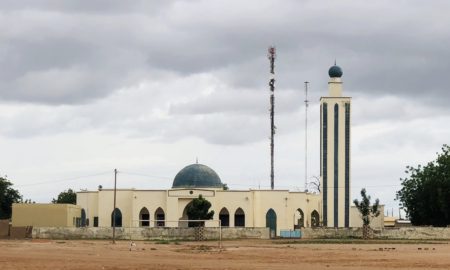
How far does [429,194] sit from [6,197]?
49379mm

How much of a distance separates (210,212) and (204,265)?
162ft

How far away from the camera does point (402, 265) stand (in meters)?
36.3

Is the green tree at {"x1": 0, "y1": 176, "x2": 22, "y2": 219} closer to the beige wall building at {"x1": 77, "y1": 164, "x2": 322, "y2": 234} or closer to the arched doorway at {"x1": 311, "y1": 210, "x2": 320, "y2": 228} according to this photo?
the beige wall building at {"x1": 77, "y1": 164, "x2": 322, "y2": 234}

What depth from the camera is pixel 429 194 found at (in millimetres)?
86250

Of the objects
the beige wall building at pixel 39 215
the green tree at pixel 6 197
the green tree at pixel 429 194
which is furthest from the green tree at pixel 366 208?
the green tree at pixel 6 197

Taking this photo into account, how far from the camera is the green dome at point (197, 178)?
3642 inches

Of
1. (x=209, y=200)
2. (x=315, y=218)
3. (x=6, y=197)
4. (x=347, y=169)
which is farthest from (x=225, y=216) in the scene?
(x=6, y=197)

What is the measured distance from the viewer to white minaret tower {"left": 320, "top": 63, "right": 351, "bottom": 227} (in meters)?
89.3

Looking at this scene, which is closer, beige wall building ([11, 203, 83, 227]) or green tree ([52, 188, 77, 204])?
beige wall building ([11, 203, 83, 227])

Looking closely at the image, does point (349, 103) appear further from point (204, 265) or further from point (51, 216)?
point (204, 265)

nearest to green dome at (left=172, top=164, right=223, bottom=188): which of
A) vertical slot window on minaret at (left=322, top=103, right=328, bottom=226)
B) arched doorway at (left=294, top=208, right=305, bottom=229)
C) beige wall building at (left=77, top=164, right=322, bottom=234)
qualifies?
beige wall building at (left=77, top=164, right=322, bottom=234)

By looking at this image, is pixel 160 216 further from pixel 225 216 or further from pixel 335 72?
pixel 335 72

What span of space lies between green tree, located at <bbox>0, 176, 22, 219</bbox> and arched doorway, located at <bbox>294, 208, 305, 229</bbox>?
34.3 metres

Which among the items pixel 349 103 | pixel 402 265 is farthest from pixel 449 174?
pixel 402 265
